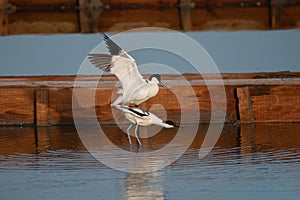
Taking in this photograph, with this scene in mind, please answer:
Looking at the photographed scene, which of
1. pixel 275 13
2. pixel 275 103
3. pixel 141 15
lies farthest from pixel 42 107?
pixel 275 13

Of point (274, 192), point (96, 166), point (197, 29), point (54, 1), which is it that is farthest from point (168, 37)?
point (274, 192)

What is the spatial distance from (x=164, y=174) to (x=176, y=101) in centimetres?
309

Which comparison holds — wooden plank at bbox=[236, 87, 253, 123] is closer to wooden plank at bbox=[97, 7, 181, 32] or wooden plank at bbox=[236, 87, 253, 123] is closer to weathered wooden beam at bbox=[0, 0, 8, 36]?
wooden plank at bbox=[97, 7, 181, 32]

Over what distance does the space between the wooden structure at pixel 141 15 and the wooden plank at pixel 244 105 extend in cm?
923

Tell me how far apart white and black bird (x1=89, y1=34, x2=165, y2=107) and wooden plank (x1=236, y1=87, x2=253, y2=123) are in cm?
107

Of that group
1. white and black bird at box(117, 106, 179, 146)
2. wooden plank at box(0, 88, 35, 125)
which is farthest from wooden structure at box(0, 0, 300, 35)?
white and black bird at box(117, 106, 179, 146)

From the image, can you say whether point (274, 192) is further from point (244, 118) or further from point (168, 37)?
point (168, 37)

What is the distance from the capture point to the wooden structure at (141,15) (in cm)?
2122

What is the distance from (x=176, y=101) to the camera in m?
11.5

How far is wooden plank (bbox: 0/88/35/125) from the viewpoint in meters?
11.6

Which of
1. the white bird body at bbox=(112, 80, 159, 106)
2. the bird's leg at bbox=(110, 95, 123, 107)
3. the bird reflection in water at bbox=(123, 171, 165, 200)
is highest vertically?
the white bird body at bbox=(112, 80, 159, 106)

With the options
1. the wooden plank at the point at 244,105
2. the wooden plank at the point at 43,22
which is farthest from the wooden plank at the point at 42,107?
the wooden plank at the point at 43,22

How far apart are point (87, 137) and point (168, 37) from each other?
821 cm

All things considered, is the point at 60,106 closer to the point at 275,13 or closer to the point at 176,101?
the point at 176,101
